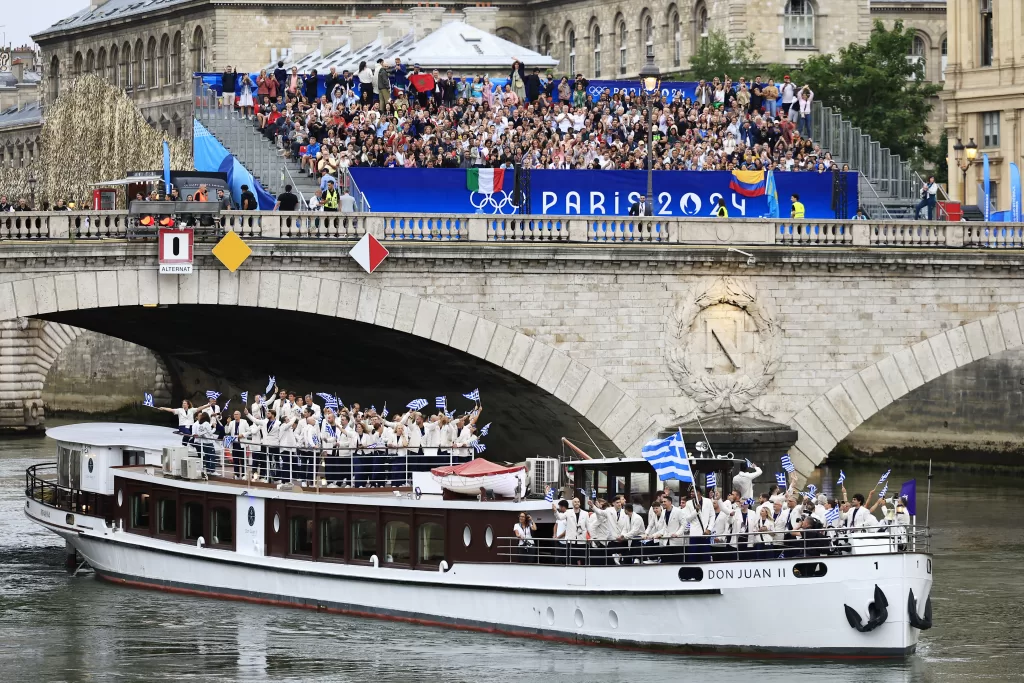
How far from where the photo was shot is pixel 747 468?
54.6 metres

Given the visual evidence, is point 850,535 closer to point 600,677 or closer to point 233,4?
point 600,677

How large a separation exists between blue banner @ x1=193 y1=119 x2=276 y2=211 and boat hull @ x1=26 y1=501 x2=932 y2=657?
11.6 meters

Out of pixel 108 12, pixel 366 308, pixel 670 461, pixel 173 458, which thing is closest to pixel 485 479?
pixel 670 461

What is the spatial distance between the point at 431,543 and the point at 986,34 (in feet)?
140

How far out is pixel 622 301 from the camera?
55.6 m

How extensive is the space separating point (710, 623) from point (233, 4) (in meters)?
71.3

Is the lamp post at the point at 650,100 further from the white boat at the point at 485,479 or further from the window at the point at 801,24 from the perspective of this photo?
the window at the point at 801,24

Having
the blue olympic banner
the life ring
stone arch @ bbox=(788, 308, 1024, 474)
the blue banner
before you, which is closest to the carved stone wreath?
stone arch @ bbox=(788, 308, 1024, 474)

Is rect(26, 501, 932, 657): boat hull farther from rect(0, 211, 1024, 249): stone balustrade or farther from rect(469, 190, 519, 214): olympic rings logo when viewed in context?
rect(469, 190, 519, 214): olympic rings logo

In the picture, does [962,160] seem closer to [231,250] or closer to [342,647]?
[231,250]

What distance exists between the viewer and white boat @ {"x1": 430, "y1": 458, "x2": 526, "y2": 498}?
47344 mm

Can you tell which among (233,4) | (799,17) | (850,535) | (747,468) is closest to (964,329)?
(747,468)

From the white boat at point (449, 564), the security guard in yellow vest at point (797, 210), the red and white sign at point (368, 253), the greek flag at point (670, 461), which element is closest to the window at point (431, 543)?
the white boat at point (449, 564)

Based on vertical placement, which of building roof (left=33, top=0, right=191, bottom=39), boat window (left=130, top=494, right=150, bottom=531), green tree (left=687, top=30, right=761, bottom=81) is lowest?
boat window (left=130, top=494, right=150, bottom=531)
